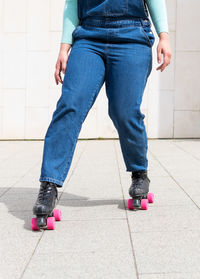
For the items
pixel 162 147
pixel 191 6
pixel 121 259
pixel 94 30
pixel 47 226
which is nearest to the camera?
pixel 121 259

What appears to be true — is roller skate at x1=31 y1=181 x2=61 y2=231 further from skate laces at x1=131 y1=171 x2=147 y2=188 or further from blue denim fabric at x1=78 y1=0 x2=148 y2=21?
blue denim fabric at x1=78 y1=0 x2=148 y2=21

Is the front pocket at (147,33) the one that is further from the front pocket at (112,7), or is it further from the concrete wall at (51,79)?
the concrete wall at (51,79)

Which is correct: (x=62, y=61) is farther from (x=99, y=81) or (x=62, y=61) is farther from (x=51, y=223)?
(x=51, y=223)

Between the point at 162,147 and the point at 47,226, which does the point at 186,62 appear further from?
the point at 47,226

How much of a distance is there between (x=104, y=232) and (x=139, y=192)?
571 millimetres

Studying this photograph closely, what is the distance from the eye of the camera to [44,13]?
9.80 m

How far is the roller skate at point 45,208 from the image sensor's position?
2.56 meters

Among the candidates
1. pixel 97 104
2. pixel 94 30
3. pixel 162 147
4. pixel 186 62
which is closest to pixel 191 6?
pixel 186 62

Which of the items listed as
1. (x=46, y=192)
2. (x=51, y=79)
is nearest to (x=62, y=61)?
(x=46, y=192)

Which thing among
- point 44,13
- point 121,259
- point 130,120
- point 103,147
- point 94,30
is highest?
point 44,13

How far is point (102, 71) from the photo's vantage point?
9.29 ft

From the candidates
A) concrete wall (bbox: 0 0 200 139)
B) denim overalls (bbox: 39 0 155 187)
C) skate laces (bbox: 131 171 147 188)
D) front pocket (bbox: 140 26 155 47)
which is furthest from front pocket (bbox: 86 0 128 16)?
concrete wall (bbox: 0 0 200 139)

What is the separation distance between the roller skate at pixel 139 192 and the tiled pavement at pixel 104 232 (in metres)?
0.05

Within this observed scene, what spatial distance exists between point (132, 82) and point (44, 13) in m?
7.51
